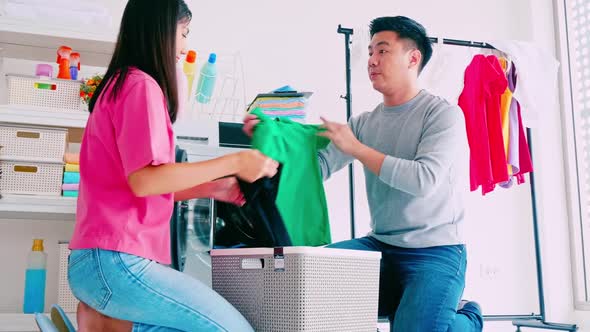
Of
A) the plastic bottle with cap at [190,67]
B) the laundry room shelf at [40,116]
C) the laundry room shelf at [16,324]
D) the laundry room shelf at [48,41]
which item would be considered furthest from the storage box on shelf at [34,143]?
the plastic bottle with cap at [190,67]

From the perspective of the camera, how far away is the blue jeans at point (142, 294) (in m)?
1.31

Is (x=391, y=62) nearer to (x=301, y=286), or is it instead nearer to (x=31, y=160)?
(x=301, y=286)

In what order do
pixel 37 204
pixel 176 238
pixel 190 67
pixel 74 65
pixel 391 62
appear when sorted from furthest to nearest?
pixel 190 67 < pixel 74 65 < pixel 37 204 < pixel 391 62 < pixel 176 238

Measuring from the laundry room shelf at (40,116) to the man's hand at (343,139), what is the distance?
4.19 feet

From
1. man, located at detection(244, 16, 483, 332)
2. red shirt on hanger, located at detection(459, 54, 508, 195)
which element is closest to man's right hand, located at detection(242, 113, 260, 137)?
man, located at detection(244, 16, 483, 332)

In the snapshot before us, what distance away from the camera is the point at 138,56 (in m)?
1.46

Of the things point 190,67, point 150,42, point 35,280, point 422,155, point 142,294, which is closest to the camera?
point 142,294

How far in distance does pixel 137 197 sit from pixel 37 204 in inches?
56.6

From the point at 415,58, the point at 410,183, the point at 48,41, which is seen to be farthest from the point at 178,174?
the point at 48,41

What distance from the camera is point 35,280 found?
8.91 feet

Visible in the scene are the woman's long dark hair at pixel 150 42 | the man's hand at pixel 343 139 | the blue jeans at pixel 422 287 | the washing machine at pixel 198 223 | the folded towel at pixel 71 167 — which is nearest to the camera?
the woman's long dark hair at pixel 150 42

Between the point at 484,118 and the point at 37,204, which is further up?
the point at 484,118

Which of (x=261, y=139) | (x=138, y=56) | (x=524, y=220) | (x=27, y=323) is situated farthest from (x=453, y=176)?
(x=524, y=220)

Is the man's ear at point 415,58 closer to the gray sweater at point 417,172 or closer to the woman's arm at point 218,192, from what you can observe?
the gray sweater at point 417,172
